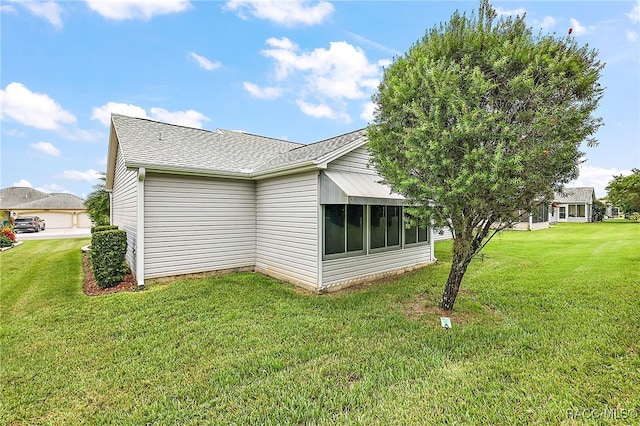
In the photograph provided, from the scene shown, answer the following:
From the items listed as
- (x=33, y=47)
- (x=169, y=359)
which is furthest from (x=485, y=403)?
(x=33, y=47)

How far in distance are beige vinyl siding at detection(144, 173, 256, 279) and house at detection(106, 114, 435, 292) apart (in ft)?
0.10

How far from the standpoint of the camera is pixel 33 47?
13.0 metres

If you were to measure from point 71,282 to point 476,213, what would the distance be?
1257 cm

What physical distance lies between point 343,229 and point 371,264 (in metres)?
1.85

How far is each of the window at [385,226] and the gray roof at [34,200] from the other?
140ft

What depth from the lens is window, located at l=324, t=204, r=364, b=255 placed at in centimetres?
865

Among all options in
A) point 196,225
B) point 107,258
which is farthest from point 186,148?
point 107,258

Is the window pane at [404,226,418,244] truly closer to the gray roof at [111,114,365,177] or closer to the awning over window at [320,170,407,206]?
the awning over window at [320,170,407,206]

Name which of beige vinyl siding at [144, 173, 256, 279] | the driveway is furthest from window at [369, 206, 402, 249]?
the driveway

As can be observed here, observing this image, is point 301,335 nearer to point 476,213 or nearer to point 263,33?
point 476,213

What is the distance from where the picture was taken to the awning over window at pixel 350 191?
25.6 feet

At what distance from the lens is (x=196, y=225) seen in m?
9.72

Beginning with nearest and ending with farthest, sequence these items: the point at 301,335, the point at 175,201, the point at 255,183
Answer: the point at 301,335 → the point at 175,201 → the point at 255,183

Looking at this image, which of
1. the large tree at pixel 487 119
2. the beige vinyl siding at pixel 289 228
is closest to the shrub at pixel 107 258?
the beige vinyl siding at pixel 289 228
